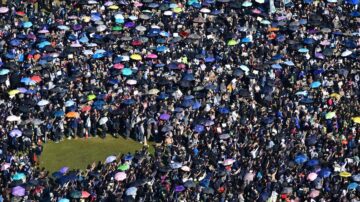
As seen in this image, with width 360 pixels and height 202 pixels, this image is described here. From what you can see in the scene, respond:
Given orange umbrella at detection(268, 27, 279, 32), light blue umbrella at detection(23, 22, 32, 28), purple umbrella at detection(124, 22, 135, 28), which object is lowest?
orange umbrella at detection(268, 27, 279, 32)

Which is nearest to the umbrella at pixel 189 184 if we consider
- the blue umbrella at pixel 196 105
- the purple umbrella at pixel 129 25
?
the blue umbrella at pixel 196 105

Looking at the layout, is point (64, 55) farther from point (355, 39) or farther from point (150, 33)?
point (355, 39)

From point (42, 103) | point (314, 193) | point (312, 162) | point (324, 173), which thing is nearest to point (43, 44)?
point (42, 103)

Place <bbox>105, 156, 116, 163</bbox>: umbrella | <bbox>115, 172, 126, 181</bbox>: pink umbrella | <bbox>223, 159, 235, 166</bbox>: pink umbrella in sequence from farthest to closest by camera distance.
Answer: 1. <bbox>105, 156, 116, 163</bbox>: umbrella
2. <bbox>223, 159, 235, 166</bbox>: pink umbrella
3. <bbox>115, 172, 126, 181</bbox>: pink umbrella

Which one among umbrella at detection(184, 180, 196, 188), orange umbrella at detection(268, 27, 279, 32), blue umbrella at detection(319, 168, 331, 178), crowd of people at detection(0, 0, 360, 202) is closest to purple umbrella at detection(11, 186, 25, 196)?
crowd of people at detection(0, 0, 360, 202)

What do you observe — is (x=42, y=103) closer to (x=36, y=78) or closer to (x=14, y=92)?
(x=14, y=92)

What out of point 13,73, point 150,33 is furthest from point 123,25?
point 13,73

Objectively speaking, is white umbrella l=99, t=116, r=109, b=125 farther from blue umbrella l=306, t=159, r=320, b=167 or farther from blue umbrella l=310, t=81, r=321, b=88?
blue umbrella l=310, t=81, r=321, b=88
